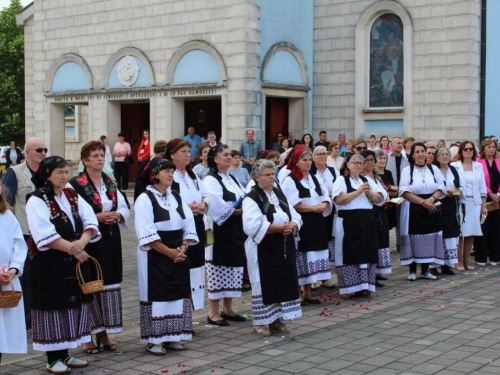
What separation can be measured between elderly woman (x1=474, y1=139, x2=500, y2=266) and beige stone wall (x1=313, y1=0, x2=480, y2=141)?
5742 mm

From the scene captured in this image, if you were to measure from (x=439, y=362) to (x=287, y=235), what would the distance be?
6.57 feet

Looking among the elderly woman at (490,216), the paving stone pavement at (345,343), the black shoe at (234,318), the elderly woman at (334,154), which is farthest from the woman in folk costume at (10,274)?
the elderly woman at (490,216)

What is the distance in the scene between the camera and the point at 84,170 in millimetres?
7227

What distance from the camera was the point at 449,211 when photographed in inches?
446

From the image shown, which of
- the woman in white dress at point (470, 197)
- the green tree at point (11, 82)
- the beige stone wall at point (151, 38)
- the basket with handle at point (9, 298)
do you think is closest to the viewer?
the basket with handle at point (9, 298)

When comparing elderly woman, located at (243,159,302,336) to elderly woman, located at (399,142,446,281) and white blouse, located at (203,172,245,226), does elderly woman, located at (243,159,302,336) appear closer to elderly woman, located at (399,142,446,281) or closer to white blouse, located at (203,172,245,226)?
white blouse, located at (203,172,245,226)

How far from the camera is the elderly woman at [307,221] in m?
9.18

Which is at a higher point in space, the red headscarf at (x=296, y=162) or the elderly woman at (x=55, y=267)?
the red headscarf at (x=296, y=162)

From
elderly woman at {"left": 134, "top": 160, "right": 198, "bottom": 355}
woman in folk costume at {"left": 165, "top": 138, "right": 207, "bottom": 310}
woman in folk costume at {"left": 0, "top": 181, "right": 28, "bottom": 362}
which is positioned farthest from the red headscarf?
woman in folk costume at {"left": 0, "top": 181, "right": 28, "bottom": 362}

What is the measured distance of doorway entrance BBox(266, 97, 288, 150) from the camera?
20234 millimetres

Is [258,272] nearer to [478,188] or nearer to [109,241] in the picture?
[109,241]

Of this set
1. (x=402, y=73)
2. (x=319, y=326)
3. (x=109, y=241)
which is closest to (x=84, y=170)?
(x=109, y=241)

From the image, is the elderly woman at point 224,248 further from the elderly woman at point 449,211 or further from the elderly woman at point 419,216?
the elderly woman at point 449,211

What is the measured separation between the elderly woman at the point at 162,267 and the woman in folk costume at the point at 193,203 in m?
0.63
